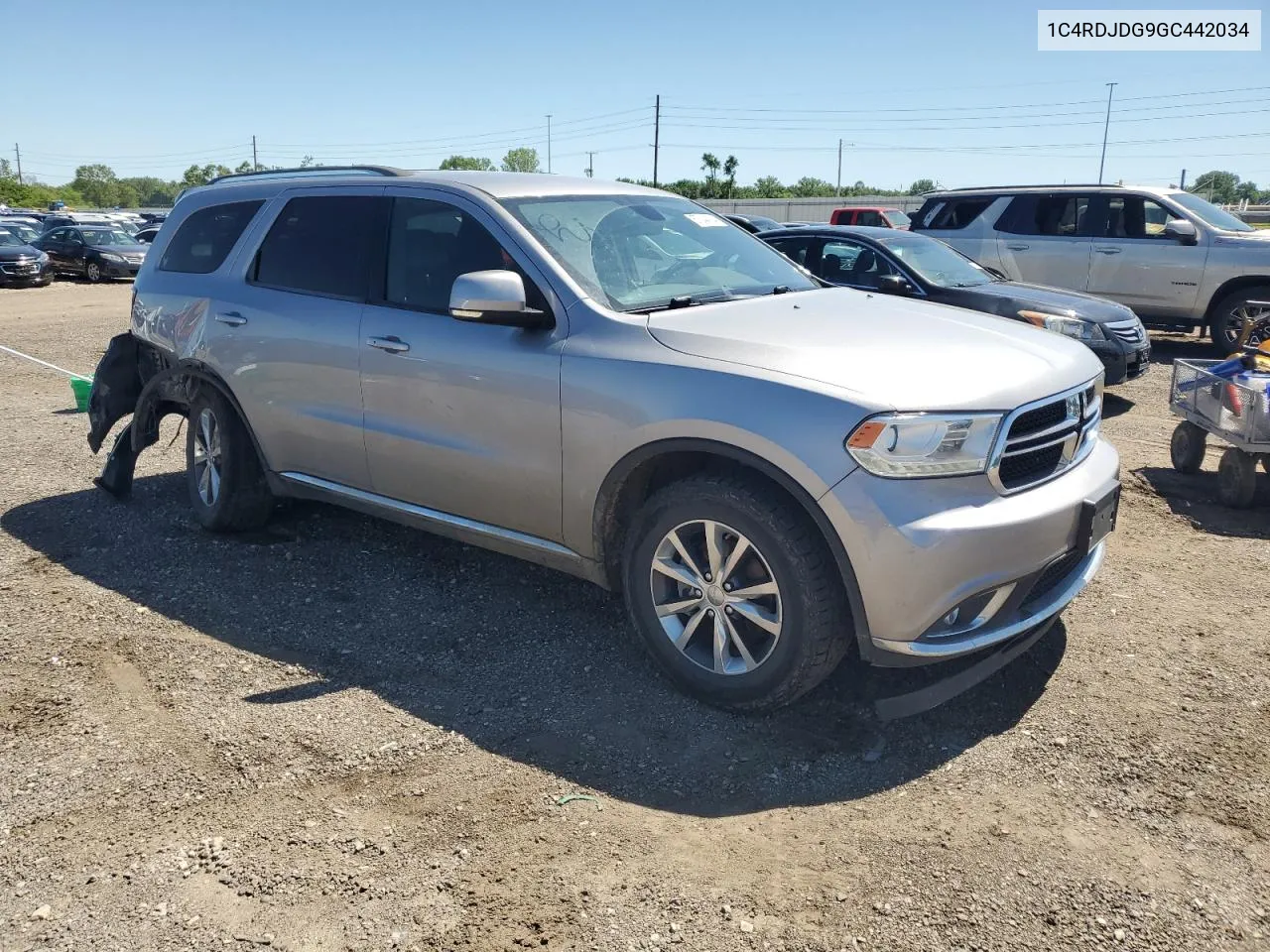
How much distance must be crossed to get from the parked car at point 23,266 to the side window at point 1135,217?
77.2ft

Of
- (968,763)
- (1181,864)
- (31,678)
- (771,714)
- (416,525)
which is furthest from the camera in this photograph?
(416,525)

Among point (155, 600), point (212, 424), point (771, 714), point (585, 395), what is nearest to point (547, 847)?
point (771, 714)

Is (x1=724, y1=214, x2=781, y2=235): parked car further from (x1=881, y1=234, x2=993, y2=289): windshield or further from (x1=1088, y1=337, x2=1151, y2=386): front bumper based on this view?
(x1=1088, y1=337, x2=1151, y2=386): front bumper

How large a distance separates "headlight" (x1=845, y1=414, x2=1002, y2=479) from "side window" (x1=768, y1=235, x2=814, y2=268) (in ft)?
20.6

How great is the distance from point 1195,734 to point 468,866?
8.23 feet

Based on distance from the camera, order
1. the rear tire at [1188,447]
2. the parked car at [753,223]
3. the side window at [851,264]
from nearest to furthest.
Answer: the parked car at [753,223], the rear tire at [1188,447], the side window at [851,264]

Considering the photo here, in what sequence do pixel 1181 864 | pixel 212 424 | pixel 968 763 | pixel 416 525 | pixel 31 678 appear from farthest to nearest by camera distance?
pixel 212 424
pixel 416 525
pixel 31 678
pixel 968 763
pixel 1181 864

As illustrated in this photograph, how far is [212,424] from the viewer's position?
18.2ft

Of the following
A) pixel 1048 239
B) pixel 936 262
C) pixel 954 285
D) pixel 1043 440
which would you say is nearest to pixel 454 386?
pixel 1043 440

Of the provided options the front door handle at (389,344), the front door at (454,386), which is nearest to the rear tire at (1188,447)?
the front door at (454,386)

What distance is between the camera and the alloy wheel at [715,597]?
11.4ft

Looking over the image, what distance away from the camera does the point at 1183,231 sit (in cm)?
1106

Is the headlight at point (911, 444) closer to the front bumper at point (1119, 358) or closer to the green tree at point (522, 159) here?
the front bumper at point (1119, 358)

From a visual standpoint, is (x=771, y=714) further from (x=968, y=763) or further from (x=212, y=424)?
(x=212, y=424)
